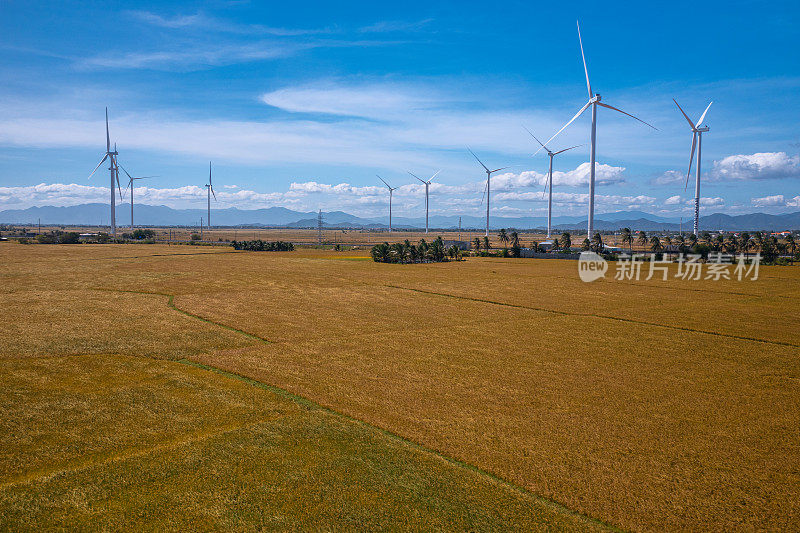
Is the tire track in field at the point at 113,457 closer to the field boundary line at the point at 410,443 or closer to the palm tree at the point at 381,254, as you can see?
the field boundary line at the point at 410,443

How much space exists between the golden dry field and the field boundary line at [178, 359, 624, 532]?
0.24ft

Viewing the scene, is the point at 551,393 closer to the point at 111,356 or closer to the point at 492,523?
the point at 492,523

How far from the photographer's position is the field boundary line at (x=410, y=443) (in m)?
10.5

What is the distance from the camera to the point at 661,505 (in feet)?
35.0

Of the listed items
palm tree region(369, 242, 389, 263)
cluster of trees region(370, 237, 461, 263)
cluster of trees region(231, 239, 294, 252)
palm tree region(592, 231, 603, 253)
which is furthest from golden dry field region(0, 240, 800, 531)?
cluster of trees region(231, 239, 294, 252)

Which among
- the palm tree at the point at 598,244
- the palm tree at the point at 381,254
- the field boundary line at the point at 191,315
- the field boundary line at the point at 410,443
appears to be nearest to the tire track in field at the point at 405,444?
the field boundary line at the point at 410,443

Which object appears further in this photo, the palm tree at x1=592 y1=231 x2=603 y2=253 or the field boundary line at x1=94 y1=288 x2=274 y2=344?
the palm tree at x1=592 y1=231 x2=603 y2=253

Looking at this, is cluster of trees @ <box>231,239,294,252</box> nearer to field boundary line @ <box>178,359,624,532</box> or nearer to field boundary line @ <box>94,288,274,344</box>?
field boundary line @ <box>94,288,274,344</box>

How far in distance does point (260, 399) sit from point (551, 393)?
10.4 m

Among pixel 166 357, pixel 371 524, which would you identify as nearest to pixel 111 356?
pixel 166 357

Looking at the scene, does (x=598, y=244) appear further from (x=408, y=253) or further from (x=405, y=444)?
(x=405, y=444)

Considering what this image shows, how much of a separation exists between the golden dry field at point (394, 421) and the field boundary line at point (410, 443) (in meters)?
0.07

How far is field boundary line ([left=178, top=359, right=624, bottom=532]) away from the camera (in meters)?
10.5

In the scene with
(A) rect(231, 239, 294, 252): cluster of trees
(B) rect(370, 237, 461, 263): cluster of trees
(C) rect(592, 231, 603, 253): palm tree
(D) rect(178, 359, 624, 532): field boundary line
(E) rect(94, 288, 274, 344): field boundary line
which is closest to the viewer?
(D) rect(178, 359, 624, 532): field boundary line
